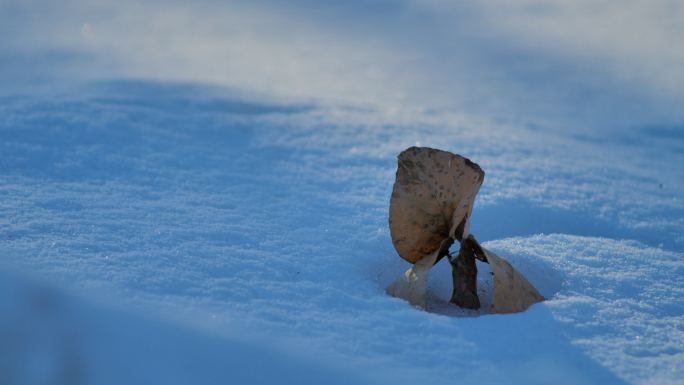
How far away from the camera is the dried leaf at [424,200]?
55.7 inches

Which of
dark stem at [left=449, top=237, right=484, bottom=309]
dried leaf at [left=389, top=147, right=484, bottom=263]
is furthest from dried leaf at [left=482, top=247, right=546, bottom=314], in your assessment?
dried leaf at [left=389, top=147, right=484, bottom=263]

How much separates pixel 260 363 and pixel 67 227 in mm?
805

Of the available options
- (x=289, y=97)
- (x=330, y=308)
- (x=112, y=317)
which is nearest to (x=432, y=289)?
(x=330, y=308)

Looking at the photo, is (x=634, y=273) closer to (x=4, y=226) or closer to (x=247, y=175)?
(x=247, y=175)

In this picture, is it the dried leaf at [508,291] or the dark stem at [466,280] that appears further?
the dark stem at [466,280]

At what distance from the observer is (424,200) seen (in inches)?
56.2

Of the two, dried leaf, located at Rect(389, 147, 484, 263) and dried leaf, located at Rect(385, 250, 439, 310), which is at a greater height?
dried leaf, located at Rect(389, 147, 484, 263)

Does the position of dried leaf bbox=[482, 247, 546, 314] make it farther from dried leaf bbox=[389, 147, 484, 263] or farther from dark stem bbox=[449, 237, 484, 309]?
dried leaf bbox=[389, 147, 484, 263]

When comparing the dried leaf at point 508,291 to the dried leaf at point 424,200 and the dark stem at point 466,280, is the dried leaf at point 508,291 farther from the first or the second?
the dried leaf at point 424,200

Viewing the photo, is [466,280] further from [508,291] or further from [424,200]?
[424,200]

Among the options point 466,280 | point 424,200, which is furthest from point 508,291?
point 424,200

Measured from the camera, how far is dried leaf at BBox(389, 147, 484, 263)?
142 cm

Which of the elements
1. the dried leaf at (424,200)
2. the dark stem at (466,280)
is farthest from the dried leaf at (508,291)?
the dried leaf at (424,200)

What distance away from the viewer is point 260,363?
3.41 feet
